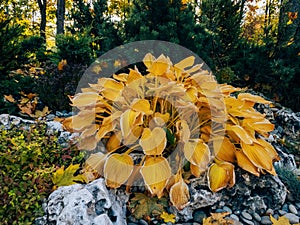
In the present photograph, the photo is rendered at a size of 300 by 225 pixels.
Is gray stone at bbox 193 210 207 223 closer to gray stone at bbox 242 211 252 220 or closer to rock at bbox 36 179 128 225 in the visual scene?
gray stone at bbox 242 211 252 220

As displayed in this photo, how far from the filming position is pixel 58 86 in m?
3.65

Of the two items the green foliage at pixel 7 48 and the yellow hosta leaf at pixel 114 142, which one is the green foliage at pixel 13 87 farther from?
the yellow hosta leaf at pixel 114 142

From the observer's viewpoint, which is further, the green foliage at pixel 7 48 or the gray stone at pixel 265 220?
the green foliage at pixel 7 48

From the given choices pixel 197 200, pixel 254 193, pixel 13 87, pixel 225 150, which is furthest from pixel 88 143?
pixel 13 87

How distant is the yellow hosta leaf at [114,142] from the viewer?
2.15 metres

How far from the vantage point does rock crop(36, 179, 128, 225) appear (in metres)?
1.51

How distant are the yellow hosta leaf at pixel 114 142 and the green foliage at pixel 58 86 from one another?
1.50 m

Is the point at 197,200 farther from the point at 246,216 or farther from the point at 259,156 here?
the point at 259,156

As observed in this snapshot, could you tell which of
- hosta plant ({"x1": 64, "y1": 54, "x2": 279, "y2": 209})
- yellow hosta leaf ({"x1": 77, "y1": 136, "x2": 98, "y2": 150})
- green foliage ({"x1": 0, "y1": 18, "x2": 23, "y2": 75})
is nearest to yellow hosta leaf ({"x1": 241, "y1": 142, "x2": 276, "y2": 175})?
hosta plant ({"x1": 64, "y1": 54, "x2": 279, "y2": 209})

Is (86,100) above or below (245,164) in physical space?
above

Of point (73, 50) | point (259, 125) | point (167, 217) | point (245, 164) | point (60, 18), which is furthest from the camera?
point (60, 18)

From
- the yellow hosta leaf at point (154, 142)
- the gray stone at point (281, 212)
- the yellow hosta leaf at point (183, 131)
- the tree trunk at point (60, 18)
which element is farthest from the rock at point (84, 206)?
the tree trunk at point (60, 18)

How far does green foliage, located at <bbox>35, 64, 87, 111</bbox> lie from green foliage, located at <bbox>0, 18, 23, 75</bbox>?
0.37 meters

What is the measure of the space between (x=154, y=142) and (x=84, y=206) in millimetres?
583
